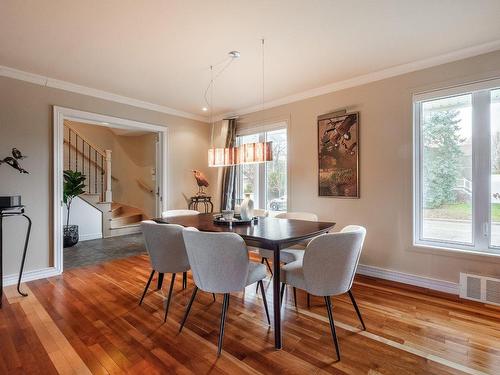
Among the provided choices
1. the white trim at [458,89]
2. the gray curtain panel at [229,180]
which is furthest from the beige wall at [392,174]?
the gray curtain panel at [229,180]

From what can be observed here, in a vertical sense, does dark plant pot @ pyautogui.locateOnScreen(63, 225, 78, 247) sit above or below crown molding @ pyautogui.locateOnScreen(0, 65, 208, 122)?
below

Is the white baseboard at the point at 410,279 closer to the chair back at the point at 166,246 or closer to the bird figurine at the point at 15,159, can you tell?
the chair back at the point at 166,246

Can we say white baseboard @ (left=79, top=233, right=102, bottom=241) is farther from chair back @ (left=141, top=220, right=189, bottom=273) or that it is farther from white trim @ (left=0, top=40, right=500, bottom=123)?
chair back @ (left=141, top=220, right=189, bottom=273)

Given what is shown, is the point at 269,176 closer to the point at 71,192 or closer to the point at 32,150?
the point at 32,150

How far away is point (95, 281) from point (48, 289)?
45cm

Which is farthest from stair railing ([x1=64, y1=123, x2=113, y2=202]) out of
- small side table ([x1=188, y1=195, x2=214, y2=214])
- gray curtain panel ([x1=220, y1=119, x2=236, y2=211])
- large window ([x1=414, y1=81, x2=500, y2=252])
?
large window ([x1=414, y1=81, x2=500, y2=252])

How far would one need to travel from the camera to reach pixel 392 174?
3.11 meters

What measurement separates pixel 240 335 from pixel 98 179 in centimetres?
581

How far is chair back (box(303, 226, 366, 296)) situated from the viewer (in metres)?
1.73

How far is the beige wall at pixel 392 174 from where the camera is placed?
8.90 feet

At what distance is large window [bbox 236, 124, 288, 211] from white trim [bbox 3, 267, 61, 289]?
9.18ft

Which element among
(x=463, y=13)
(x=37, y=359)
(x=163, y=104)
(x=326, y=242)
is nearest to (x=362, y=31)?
(x=463, y=13)

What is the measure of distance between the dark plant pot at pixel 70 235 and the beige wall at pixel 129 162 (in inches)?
66.1

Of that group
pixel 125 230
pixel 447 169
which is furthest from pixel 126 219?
pixel 447 169
